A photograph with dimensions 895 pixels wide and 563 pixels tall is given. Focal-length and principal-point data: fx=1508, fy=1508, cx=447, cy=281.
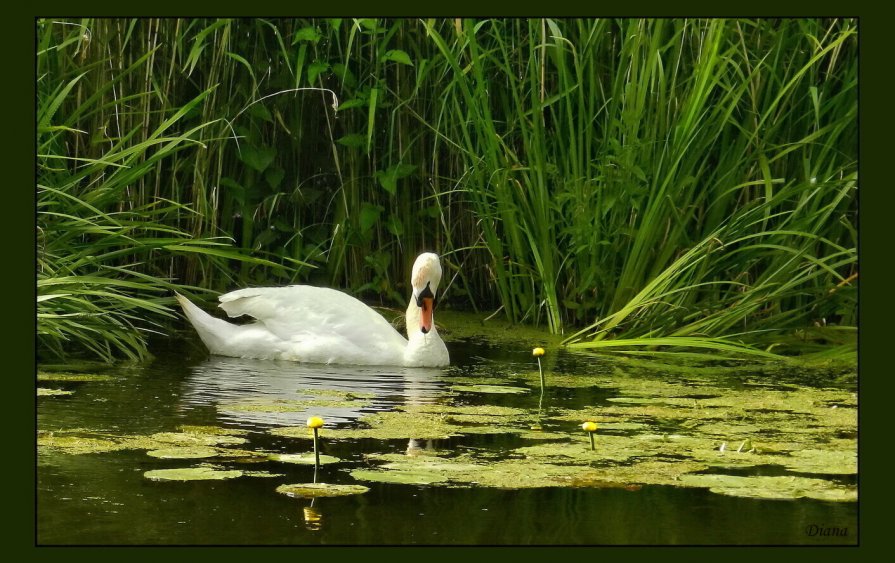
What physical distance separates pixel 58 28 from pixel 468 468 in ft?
15.1

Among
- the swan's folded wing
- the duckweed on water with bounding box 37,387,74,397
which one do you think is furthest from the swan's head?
the duckweed on water with bounding box 37,387,74,397

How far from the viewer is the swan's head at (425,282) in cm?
746

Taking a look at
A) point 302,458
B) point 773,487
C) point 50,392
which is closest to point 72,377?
point 50,392

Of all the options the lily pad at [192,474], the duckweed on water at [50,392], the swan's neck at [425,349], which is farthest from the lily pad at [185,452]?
the swan's neck at [425,349]

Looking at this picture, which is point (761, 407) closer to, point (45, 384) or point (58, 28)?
point (45, 384)

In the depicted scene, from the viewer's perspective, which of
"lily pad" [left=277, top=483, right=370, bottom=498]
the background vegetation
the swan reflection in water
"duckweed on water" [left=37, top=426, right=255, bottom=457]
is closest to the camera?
"lily pad" [left=277, top=483, right=370, bottom=498]

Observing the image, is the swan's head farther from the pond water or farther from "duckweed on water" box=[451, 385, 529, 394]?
"duckweed on water" box=[451, 385, 529, 394]

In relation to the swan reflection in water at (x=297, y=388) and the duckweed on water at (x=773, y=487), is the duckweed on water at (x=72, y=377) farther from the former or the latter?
the duckweed on water at (x=773, y=487)

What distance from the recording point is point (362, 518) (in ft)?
14.6

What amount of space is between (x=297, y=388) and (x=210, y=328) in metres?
1.09

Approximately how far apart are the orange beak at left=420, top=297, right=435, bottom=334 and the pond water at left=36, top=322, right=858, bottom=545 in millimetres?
220

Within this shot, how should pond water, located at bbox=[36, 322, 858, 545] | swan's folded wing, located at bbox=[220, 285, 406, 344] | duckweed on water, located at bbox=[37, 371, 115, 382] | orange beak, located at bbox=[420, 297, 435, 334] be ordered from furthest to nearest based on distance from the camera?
swan's folded wing, located at bbox=[220, 285, 406, 344]
orange beak, located at bbox=[420, 297, 435, 334]
duckweed on water, located at bbox=[37, 371, 115, 382]
pond water, located at bbox=[36, 322, 858, 545]

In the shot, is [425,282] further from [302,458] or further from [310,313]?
[302,458]

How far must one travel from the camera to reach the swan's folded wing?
7.57m
